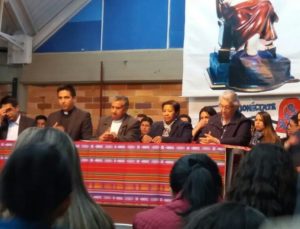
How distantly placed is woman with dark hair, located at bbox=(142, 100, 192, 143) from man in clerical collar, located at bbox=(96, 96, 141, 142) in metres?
0.23

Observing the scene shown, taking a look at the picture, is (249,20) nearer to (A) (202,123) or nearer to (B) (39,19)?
(A) (202,123)

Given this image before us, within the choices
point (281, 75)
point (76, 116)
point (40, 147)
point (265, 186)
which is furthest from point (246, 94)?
point (40, 147)

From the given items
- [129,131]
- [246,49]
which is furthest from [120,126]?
[246,49]

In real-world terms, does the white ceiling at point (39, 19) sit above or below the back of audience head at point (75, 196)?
above

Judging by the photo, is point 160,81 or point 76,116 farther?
point 160,81

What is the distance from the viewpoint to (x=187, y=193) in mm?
2635

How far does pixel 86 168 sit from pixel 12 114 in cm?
122

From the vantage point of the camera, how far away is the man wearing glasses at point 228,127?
229 inches

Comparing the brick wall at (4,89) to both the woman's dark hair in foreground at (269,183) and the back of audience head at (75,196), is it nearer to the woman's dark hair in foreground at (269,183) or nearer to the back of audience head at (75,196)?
the woman's dark hair in foreground at (269,183)

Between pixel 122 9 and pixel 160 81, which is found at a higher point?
pixel 122 9

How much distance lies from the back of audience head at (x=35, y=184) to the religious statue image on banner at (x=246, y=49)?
7.49 meters

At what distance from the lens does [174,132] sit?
6504mm

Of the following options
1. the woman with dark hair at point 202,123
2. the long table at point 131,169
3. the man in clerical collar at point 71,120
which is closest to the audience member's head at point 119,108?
the man in clerical collar at point 71,120

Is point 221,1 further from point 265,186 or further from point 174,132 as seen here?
point 265,186
